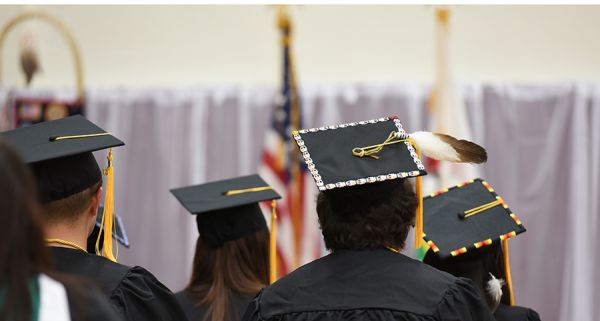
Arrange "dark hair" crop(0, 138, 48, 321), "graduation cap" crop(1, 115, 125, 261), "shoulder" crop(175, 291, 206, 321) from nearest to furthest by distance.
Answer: "dark hair" crop(0, 138, 48, 321) < "graduation cap" crop(1, 115, 125, 261) < "shoulder" crop(175, 291, 206, 321)

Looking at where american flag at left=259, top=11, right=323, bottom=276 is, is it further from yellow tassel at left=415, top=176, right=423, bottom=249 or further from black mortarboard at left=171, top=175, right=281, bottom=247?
yellow tassel at left=415, top=176, right=423, bottom=249

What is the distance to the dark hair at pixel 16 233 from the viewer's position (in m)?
1.31

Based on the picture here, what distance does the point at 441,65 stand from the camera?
5832 millimetres

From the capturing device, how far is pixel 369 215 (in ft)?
7.37

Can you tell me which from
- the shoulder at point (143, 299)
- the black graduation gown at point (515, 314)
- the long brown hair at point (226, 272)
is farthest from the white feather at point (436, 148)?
the long brown hair at point (226, 272)

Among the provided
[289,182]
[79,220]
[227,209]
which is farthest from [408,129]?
[79,220]

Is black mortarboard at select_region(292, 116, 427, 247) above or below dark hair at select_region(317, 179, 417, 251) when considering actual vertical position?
above

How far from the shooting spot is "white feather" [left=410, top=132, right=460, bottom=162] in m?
2.45

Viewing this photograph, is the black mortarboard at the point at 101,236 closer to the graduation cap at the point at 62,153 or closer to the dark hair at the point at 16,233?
the graduation cap at the point at 62,153

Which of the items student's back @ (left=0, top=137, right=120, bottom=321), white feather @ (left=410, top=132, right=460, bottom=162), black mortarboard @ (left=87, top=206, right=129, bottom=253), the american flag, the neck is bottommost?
the american flag

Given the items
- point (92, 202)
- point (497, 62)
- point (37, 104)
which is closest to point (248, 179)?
point (92, 202)

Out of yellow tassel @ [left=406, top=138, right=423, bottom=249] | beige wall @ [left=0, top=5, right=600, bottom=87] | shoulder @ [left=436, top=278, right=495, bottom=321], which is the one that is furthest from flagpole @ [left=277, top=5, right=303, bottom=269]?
shoulder @ [left=436, top=278, right=495, bottom=321]

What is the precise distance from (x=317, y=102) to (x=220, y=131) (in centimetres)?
68

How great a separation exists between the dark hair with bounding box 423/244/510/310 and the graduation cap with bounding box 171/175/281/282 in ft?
2.53
